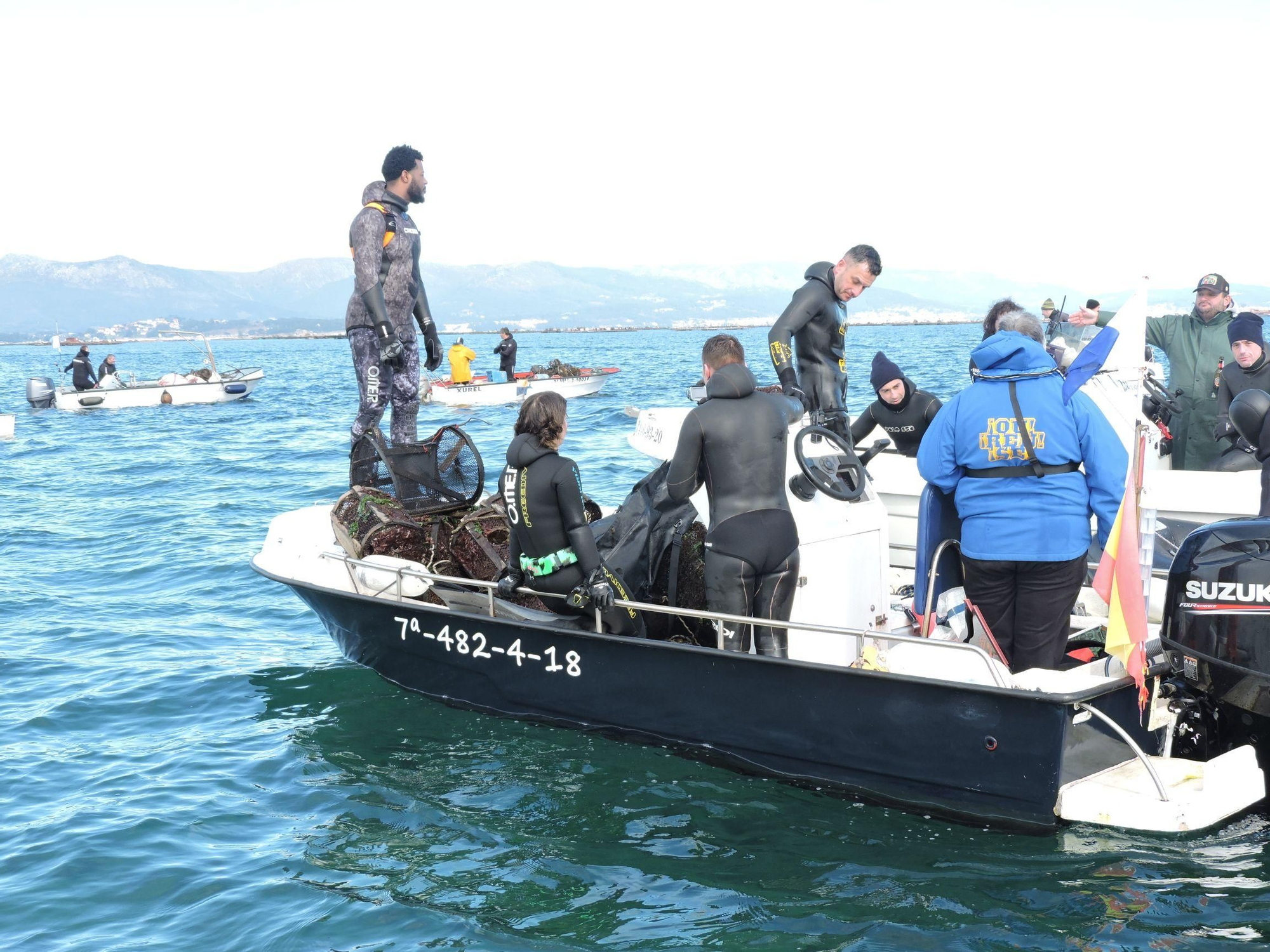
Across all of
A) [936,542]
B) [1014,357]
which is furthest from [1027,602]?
[1014,357]

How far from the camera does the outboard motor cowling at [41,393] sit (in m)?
34.9

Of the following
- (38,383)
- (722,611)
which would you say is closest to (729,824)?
(722,611)

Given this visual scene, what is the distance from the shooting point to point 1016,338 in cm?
495

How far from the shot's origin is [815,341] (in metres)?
7.18

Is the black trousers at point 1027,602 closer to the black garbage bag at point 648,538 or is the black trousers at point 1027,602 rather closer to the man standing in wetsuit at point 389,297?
the black garbage bag at point 648,538

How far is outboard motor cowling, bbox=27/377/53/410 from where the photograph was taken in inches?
1373

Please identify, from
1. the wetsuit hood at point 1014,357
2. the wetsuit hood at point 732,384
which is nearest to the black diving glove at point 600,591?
the wetsuit hood at point 732,384

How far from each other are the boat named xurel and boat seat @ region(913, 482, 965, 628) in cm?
34

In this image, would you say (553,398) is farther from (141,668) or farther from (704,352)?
(141,668)

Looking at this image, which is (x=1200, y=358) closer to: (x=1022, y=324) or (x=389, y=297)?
(x=1022, y=324)

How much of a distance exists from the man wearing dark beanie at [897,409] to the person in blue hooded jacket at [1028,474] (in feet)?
8.81

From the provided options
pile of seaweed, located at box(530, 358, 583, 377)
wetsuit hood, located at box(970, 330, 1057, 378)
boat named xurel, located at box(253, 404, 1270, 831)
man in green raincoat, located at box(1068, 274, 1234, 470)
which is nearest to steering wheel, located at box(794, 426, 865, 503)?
boat named xurel, located at box(253, 404, 1270, 831)

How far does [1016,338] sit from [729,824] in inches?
107

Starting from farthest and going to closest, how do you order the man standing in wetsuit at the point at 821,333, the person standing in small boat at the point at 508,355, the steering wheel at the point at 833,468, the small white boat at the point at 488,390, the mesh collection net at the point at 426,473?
the person standing in small boat at the point at 508,355 → the small white boat at the point at 488,390 → the mesh collection net at the point at 426,473 → the man standing in wetsuit at the point at 821,333 → the steering wheel at the point at 833,468
